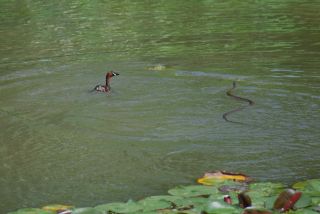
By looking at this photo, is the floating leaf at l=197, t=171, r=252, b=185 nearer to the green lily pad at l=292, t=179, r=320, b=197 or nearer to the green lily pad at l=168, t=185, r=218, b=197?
the green lily pad at l=168, t=185, r=218, b=197

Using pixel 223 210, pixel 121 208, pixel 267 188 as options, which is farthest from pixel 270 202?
pixel 121 208

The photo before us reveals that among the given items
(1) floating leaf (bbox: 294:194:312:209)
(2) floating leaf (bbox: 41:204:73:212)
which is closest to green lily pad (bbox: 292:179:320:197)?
(1) floating leaf (bbox: 294:194:312:209)

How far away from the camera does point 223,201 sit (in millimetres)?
4406

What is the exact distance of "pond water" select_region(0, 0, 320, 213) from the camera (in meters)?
5.91

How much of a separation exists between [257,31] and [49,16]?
5.73 metres

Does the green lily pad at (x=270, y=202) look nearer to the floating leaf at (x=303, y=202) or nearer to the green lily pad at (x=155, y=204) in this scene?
the floating leaf at (x=303, y=202)

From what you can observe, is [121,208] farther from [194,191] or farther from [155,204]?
[194,191]

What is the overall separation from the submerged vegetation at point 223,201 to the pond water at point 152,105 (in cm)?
54

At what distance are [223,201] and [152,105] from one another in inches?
145

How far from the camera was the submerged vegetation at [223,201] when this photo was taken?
169 inches

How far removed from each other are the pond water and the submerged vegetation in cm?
Answer: 54

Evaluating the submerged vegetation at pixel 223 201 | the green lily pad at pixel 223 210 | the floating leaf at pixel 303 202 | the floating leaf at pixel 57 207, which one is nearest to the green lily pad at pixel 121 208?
the submerged vegetation at pixel 223 201

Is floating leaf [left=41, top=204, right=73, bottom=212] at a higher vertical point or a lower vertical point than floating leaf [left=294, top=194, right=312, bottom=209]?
lower

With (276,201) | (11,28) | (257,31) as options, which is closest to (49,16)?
(11,28)
